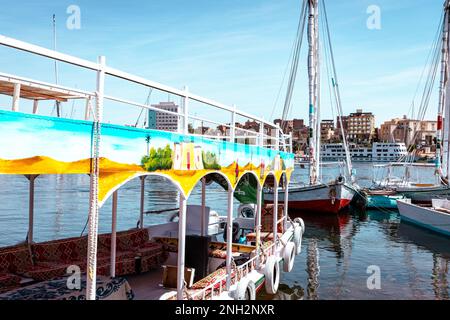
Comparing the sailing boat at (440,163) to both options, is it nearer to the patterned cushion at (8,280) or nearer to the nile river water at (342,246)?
the nile river water at (342,246)

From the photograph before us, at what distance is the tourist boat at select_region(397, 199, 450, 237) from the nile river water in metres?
0.56

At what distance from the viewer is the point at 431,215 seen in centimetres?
2625

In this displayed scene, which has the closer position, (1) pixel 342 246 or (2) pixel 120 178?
(2) pixel 120 178

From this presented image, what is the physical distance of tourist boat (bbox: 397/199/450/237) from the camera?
83.1 feet

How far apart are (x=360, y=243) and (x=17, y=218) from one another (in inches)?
948

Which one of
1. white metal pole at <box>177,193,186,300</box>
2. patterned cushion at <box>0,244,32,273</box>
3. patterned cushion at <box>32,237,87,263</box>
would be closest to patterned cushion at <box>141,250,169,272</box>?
patterned cushion at <box>32,237,87,263</box>

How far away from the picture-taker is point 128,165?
5863mm

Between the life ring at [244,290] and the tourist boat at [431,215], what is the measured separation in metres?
19.1

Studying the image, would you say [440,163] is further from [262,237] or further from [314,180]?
[262,237]

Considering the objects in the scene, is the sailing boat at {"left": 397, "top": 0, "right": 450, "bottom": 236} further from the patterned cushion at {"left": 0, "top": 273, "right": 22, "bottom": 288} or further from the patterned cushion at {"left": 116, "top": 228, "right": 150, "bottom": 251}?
the patterned cushion at {"left": 0, "top": 273, "right": 22, "bottom": 288}

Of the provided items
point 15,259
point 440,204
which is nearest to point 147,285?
point 15,259

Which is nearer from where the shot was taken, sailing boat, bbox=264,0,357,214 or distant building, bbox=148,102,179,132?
distant building, bbox=148,102,179,132

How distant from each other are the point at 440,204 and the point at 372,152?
151379 mm
